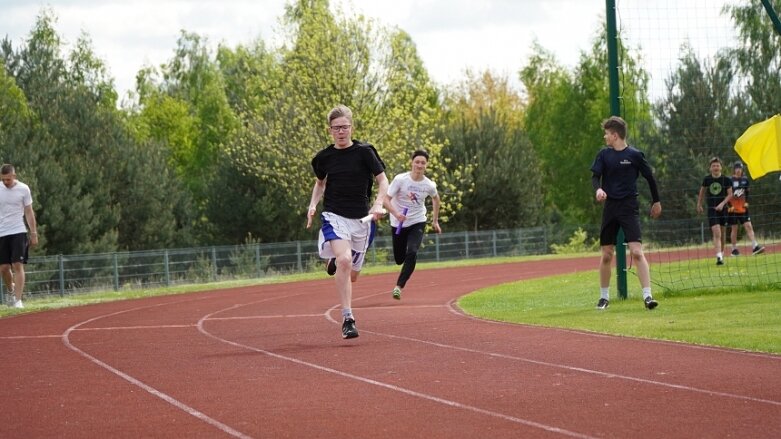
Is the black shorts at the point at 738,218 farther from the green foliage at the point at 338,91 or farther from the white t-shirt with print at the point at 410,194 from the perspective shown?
the green foliage at the point at 338,91

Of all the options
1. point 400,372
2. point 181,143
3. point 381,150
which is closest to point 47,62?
point 181,143

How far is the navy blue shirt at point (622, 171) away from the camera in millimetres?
13922

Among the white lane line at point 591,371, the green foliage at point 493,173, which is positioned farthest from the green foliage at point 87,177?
the white lane line at point 591,371

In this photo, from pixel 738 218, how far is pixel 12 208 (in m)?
14.0

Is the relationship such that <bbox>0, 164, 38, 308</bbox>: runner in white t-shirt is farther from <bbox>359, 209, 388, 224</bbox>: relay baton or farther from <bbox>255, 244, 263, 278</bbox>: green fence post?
<bbox>255, 244, 263, 278</bbox>: green fence post

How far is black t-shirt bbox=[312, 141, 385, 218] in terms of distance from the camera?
39.2ft

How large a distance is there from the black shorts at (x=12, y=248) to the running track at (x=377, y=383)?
3771 millimetres

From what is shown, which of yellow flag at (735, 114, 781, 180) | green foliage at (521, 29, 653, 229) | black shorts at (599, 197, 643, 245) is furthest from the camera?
green foliage at (521, 29, 653, 229)

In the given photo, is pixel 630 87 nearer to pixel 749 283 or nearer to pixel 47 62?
pixel 749 283

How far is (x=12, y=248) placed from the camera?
18406 millimetres

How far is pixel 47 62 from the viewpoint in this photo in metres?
59.4

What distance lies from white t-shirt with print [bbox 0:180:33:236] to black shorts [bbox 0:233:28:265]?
0.09m

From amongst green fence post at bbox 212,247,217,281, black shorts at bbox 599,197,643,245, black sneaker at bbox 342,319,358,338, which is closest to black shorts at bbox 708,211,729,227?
black shorts at bbox 599,197,643,245

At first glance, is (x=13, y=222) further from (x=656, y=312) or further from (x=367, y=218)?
(x=656, y=312)
